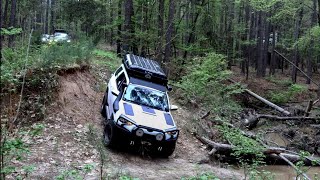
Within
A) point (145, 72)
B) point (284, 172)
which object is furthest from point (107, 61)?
point (284, 172)

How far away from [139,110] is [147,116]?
327 millimetres

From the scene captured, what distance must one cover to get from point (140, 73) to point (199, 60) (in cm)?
876

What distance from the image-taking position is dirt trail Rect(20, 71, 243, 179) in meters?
8.11

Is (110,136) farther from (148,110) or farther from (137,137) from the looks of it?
(148,110)

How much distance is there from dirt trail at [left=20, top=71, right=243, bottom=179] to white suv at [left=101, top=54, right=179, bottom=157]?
19.9 inches

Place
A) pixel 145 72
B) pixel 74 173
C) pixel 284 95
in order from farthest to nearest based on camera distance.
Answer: pixel 284 95
pixel 145 72
pixel 74 173

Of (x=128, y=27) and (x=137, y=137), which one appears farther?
(x=128, y=27)

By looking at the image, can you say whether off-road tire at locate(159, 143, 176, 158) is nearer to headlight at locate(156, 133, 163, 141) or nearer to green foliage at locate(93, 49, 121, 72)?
headlight at locate(156, 133, 163, 141)

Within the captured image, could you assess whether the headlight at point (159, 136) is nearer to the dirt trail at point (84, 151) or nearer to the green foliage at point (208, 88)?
the dirt trail at point (84, 151)

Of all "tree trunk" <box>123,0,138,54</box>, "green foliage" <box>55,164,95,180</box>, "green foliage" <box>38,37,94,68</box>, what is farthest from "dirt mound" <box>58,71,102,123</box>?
"tree trunk" <box>123,0,138,54</box>

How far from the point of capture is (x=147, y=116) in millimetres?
9898

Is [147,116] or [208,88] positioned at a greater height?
[147,116]

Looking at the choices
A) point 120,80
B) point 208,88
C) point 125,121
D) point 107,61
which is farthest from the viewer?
point 107,61

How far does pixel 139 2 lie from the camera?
23.9 metres
